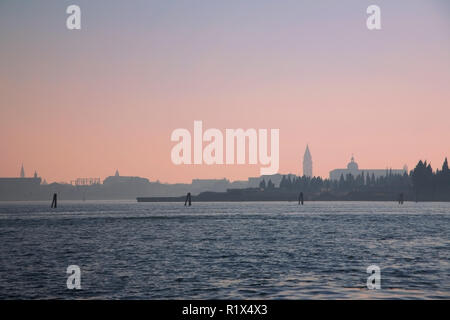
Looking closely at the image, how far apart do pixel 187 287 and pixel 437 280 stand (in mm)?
14646

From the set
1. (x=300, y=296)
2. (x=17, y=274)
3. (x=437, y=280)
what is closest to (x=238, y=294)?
(x=300, y=296)

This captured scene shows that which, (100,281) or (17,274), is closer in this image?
(100,281)

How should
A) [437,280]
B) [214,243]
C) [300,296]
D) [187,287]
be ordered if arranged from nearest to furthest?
1. [300,296]
2. [187,287]
3. [437,280]
4. [214,243]

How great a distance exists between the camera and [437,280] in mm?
31828

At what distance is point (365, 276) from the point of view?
109 feet

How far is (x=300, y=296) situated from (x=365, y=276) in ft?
27.2

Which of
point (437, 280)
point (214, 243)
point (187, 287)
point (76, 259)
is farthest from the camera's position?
point (214, 243)
